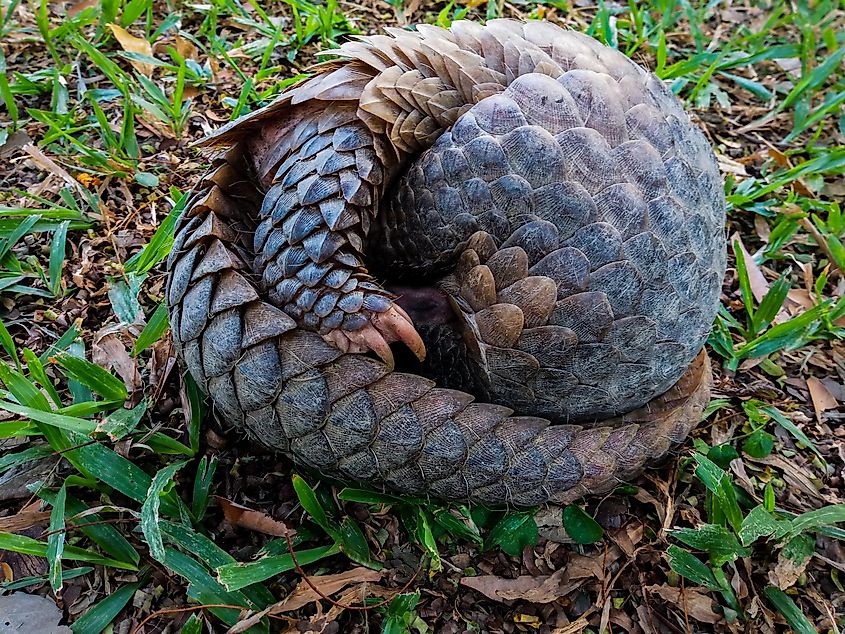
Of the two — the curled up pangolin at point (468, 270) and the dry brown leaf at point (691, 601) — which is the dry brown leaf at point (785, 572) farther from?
the curled up pangolin at point (468, 270)

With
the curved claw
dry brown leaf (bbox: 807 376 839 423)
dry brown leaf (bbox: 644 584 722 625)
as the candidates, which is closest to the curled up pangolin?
the curved claw

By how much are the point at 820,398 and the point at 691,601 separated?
2.99ft

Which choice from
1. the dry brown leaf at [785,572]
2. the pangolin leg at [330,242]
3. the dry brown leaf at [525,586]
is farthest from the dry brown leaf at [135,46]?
the dry brown leaf at [785,572]

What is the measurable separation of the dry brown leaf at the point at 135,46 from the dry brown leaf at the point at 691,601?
2784 mm

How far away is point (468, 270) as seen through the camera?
176 centimetres

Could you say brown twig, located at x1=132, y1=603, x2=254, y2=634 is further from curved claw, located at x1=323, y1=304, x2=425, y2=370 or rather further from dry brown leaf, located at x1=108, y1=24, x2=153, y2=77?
dry brown leaf, located at x1=108, y1=24, x2=153, y2=77

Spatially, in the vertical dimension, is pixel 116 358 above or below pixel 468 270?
below

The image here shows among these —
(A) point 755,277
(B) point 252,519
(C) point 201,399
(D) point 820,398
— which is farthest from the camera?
(A) point 755,277

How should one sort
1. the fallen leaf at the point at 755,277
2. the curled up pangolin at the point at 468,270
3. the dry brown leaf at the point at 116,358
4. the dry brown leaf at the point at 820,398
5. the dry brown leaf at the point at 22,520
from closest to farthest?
the curled up pangolin at the point at 468,270
the dry brown leaf at the point at 22,520
the dry brown leaf at the point at 116,358
the dry brown leaf at the point at 820,398
the fallen leaf at the point at 755,277

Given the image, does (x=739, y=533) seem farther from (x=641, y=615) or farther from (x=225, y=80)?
(x=225, y=80)

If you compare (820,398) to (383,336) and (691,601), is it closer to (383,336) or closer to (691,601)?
(691,601)

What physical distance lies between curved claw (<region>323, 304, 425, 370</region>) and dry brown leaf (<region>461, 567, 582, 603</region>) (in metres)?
0.64

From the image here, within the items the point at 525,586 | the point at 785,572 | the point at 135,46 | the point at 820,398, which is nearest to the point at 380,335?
the point at 525,586

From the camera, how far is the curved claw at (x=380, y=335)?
170cm
